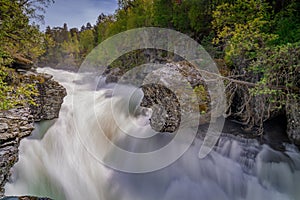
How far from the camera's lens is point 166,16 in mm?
11398

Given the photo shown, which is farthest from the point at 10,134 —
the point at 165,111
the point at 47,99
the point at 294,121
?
the point at 294,121

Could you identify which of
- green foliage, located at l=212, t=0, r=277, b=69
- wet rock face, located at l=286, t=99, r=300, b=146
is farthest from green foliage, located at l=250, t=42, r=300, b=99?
green foliage, located at l=212, t=0, r=277, b=69

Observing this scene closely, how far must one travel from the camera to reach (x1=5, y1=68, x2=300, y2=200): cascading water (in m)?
3.83

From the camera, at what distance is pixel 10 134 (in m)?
2.82

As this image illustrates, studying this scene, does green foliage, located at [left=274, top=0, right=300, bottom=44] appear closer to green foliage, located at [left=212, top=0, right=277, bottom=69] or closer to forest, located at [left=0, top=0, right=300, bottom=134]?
forest, located at [left=0, top=0, right=300, bottom=134]

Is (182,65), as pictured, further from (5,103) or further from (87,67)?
(87,67)

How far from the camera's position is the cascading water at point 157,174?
383 cm

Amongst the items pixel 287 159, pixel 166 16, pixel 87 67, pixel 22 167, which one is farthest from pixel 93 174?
pixel 87 67

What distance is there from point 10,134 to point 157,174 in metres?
2.98

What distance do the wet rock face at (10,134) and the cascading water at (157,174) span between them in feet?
3.37

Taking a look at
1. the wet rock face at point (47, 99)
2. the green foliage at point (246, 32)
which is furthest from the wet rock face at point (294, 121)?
the wet rock face at point (47, 99)

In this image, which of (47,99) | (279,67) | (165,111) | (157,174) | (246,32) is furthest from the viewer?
(47,99)

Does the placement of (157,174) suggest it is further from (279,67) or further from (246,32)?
(246,32)

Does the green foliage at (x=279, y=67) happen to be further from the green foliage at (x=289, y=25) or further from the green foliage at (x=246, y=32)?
the green foliage at (x=289, y=25)
